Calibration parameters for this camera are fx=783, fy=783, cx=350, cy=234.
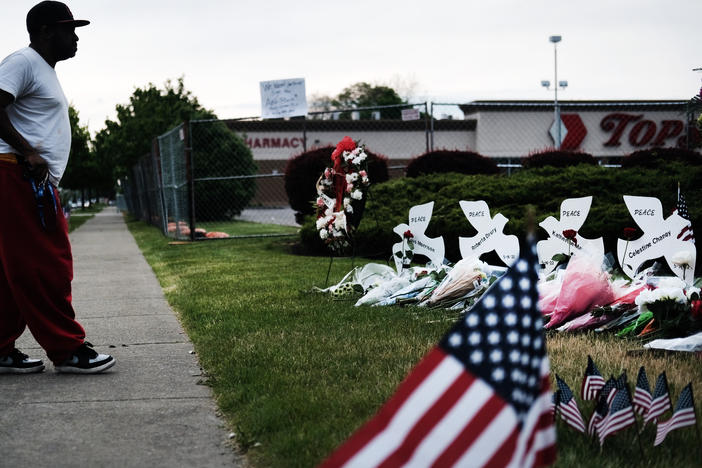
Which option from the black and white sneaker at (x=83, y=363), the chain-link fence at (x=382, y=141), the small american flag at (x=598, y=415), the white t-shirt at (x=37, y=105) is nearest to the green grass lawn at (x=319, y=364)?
the small american flag at (x=598, y=415)

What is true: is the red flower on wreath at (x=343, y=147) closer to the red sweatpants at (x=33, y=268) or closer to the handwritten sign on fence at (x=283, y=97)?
the red sweatpants at (x=33, y=268)

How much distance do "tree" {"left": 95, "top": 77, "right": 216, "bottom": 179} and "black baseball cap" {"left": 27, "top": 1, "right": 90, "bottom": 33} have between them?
71.8 ft

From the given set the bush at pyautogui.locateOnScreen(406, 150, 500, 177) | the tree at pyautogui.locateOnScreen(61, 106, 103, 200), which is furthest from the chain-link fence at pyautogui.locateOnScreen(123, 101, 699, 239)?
the bush at pyautogui.locateOnScreen(406, 150, 500, 177)

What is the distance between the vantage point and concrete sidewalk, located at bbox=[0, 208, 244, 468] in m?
3.16

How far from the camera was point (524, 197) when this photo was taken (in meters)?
9.98

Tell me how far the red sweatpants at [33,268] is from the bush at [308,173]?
405 inches

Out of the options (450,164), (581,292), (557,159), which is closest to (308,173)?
(450,164)

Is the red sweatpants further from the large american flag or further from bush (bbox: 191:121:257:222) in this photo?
bush (bbox: 191:121:257:222)

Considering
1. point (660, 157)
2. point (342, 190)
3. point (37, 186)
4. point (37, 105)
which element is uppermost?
point (37, 105)

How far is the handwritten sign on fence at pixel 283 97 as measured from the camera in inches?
593

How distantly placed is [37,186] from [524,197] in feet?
22.7

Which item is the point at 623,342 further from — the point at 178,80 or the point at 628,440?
the point at 178,80

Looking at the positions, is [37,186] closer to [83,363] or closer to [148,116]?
[83,363]

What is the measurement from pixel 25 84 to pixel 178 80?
27.2 m
